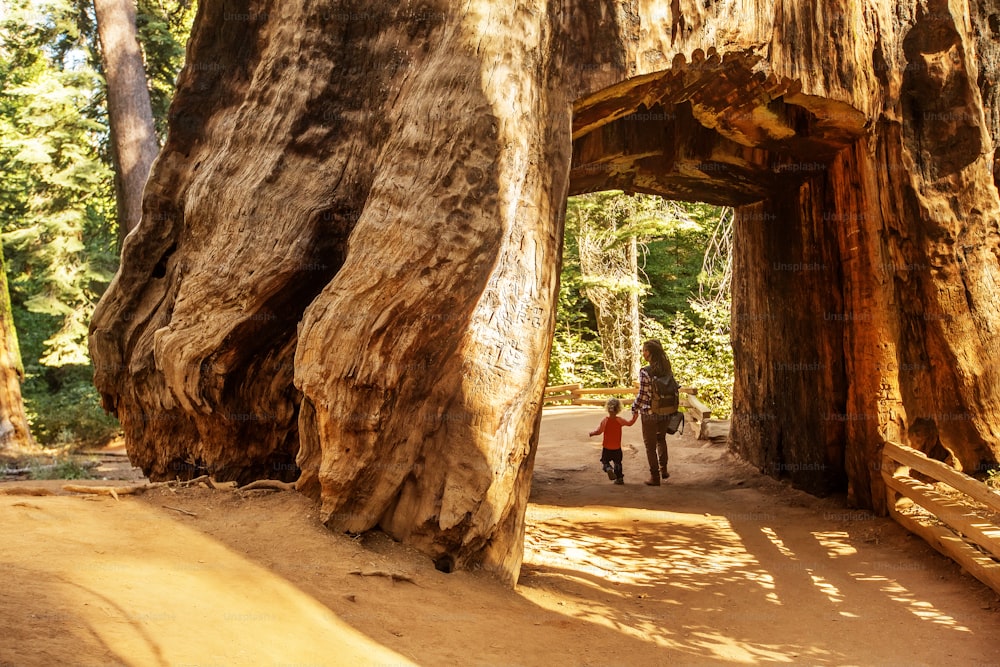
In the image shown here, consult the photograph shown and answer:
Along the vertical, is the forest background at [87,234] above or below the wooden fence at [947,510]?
above

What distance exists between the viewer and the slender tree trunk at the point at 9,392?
45.1 ft

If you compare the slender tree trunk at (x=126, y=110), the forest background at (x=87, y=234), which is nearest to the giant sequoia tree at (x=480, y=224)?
the slender tree trunk at (x=126, y=110)

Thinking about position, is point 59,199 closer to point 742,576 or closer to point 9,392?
point 9,392

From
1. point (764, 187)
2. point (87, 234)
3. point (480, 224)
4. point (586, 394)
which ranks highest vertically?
point (87, 234)

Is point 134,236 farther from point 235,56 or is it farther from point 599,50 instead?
point 599,50

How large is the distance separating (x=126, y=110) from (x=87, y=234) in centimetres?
1159

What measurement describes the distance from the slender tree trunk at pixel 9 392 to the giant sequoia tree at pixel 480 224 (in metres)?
8.36

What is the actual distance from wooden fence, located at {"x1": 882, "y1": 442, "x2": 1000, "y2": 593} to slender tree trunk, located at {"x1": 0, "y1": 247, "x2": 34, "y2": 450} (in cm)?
1384

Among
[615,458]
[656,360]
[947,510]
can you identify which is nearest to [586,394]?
[615,458]

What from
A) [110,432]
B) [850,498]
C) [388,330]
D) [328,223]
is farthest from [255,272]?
[110,432]

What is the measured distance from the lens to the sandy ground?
11.2 ft

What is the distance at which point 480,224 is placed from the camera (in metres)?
5.77

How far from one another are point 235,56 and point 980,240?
25.1 ft

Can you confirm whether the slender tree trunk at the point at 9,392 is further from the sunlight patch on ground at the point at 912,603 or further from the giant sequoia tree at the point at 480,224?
the sunlight patch on ground at the point at 912,603
